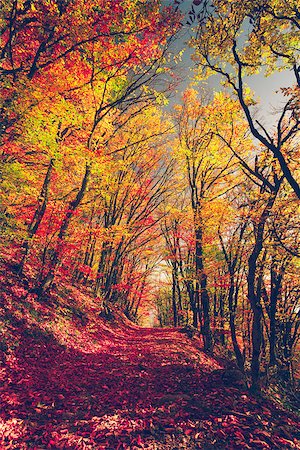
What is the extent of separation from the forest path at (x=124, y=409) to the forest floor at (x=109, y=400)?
0.02m

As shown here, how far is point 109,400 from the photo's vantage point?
18.0 ft

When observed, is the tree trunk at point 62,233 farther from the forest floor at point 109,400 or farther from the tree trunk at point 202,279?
the tree trunk at point 202,279

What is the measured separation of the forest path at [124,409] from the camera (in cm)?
400

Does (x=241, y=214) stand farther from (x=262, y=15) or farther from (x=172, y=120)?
(x=172, y=120)

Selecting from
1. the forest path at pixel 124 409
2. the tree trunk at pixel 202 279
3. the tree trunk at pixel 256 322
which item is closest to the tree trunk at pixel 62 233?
the forest path at pixel 124 409

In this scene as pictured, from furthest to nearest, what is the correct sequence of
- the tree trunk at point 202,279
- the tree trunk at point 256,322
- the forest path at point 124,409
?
1. the tree trunk at point 202,279
2. the tree trunk at point 256,322
3. the forest path at point 124,409

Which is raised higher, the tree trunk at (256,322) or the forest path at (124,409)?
the tree trunk at (256,322)

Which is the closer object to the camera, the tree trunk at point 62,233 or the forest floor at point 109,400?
the forest floor at point 109,400

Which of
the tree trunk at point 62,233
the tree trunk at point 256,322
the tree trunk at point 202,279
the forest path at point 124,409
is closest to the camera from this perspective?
the forest path at point 124,409

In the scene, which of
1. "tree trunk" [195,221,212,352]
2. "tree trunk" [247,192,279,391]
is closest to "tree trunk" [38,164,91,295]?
"tree trunk" [195,221,212,352]

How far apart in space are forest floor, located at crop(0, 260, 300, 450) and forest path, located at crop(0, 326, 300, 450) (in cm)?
2

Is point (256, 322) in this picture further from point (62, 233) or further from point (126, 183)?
point (126, 183)

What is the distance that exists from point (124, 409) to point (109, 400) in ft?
2.05

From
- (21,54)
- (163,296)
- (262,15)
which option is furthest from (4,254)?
(163,296)
